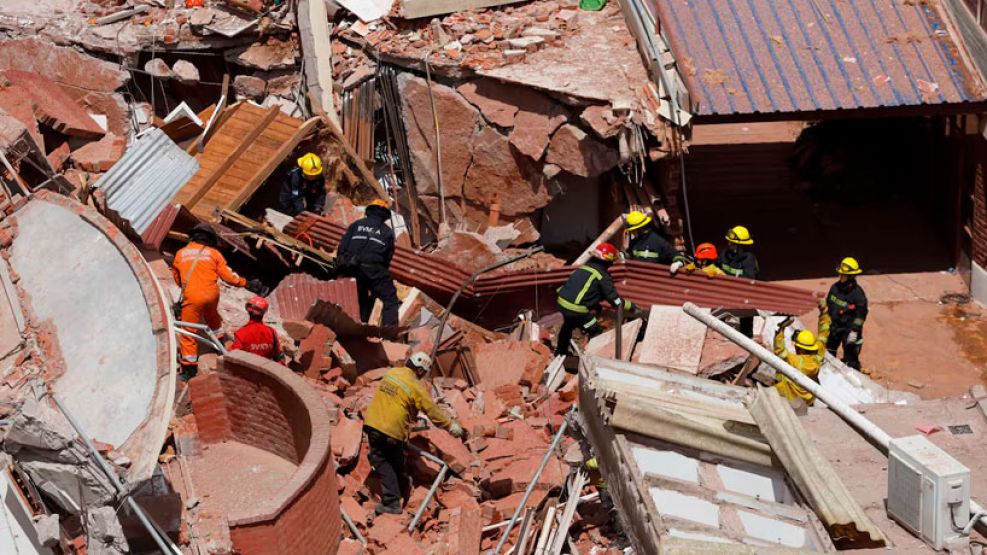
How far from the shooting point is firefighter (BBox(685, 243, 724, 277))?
13.6 metres

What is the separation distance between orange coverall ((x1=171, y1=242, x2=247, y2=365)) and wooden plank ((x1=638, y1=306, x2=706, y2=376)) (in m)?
3.85

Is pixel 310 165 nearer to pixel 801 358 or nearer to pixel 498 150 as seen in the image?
pixel 498 150

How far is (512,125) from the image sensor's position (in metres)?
15.1

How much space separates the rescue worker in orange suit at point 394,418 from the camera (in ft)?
32.0

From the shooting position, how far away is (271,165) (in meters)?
14.7

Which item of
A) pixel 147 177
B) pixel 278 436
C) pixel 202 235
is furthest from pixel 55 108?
pixel 278 436

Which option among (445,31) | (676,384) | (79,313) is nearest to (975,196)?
(445,31)

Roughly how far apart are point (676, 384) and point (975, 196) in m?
8.16

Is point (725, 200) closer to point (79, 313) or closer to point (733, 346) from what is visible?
point (733, 346)

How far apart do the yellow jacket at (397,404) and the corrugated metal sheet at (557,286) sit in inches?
161

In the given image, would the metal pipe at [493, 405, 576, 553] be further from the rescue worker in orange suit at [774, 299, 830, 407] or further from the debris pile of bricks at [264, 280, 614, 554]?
the rescue worker in orange suit at [774, 299, 830, 407]

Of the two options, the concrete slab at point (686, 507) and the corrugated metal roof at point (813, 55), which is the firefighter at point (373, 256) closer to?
the corrugated metal roof at point (813, 55)

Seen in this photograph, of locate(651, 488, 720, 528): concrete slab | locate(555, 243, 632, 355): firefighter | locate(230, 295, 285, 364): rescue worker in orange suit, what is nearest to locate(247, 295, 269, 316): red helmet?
locate(230, 295, 285, 364): rescue worker in orange suit

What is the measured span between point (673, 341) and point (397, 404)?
3093 millimetres
